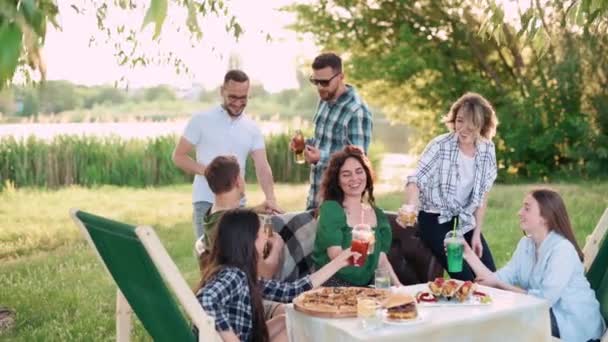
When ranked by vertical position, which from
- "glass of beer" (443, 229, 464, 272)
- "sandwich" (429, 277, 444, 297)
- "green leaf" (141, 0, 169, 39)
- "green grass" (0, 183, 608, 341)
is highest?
"green leaf" (141, 0, 169, 39)

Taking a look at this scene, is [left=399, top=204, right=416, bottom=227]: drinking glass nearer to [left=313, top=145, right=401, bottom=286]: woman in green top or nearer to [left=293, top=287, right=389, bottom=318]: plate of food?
[left=313, top=145, right=401, bottom=286]: woman in green top

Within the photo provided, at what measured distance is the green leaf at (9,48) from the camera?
1764mm

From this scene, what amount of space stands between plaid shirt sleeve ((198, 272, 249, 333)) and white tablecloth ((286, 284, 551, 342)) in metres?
0.28

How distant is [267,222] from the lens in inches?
204

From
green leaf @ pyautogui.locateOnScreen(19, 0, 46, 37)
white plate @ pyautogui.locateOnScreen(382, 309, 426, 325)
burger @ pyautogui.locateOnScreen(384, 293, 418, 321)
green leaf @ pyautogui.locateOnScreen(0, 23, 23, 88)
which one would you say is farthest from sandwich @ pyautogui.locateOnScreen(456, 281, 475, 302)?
green leaf @ pyautogui.locateOnScreen(0, 23, 23, 88)

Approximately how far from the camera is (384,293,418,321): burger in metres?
3.83

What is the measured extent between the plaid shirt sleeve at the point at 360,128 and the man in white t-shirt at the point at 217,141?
1.93 feet

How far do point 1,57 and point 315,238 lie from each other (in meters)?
3.66

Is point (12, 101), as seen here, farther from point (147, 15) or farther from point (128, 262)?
point (128, 262)

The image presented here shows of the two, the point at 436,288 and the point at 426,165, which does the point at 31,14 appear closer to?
the point at 436,288

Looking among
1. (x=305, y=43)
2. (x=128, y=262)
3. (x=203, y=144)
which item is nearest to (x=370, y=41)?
(x=305, y=43)

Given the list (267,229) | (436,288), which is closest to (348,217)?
(267,229)

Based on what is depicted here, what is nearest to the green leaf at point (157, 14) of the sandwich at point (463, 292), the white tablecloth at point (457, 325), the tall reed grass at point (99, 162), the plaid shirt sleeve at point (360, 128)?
the white tablecloth at point (457, 325)

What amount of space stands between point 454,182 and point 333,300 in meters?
1.70
